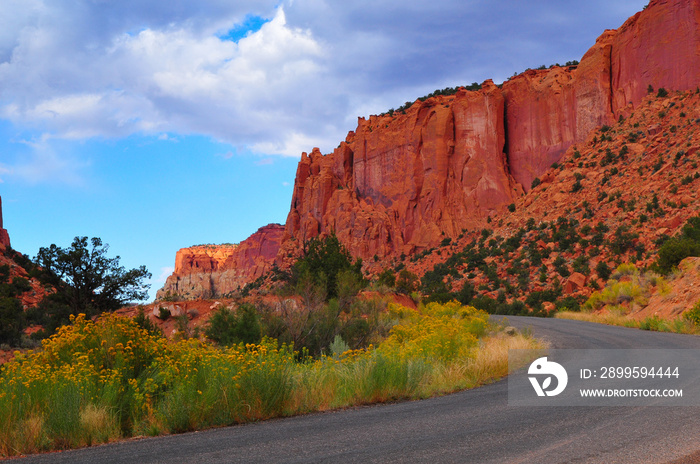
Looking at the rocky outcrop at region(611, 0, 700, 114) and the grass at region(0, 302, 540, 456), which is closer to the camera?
the grass at region(0, 302, 540, 456)

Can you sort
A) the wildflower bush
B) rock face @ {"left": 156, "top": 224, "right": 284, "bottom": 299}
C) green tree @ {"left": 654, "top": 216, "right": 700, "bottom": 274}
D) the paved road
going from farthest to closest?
rock face @ {"left": 156, "top": 224, "right": 284, "bottom": 299} < green tree @ {"left": 654, "top": 216, "right": 700, "bottom": 274} < the wildflower bush < the paved road

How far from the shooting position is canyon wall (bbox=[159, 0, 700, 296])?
188ft

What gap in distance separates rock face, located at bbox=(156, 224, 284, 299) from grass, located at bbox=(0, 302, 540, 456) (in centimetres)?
10825

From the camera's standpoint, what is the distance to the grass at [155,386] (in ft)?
19.8

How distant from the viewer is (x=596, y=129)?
60031 mm

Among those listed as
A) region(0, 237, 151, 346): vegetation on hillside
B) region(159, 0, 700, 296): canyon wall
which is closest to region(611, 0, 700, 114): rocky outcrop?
region(159, 0, 700, 296): canyon wall

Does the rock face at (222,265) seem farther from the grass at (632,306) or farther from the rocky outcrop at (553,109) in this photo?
the grass at (632,306)

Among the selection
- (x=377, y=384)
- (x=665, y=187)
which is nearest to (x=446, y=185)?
(x=665, y=187)

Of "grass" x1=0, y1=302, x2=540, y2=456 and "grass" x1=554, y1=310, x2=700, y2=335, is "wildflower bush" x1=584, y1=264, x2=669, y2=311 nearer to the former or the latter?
"grass" x1=554, y1=310, x2=700, y2=335

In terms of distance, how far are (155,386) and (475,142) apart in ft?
240

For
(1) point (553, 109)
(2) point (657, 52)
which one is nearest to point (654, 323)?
(2) point (657, 52)

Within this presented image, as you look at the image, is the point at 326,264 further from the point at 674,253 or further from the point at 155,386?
the point at 155,386

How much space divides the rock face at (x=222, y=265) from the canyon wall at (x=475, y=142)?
34.8 m

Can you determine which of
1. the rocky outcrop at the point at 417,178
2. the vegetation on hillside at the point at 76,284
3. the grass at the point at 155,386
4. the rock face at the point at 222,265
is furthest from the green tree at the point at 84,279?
the rock face at the point at 222,265
